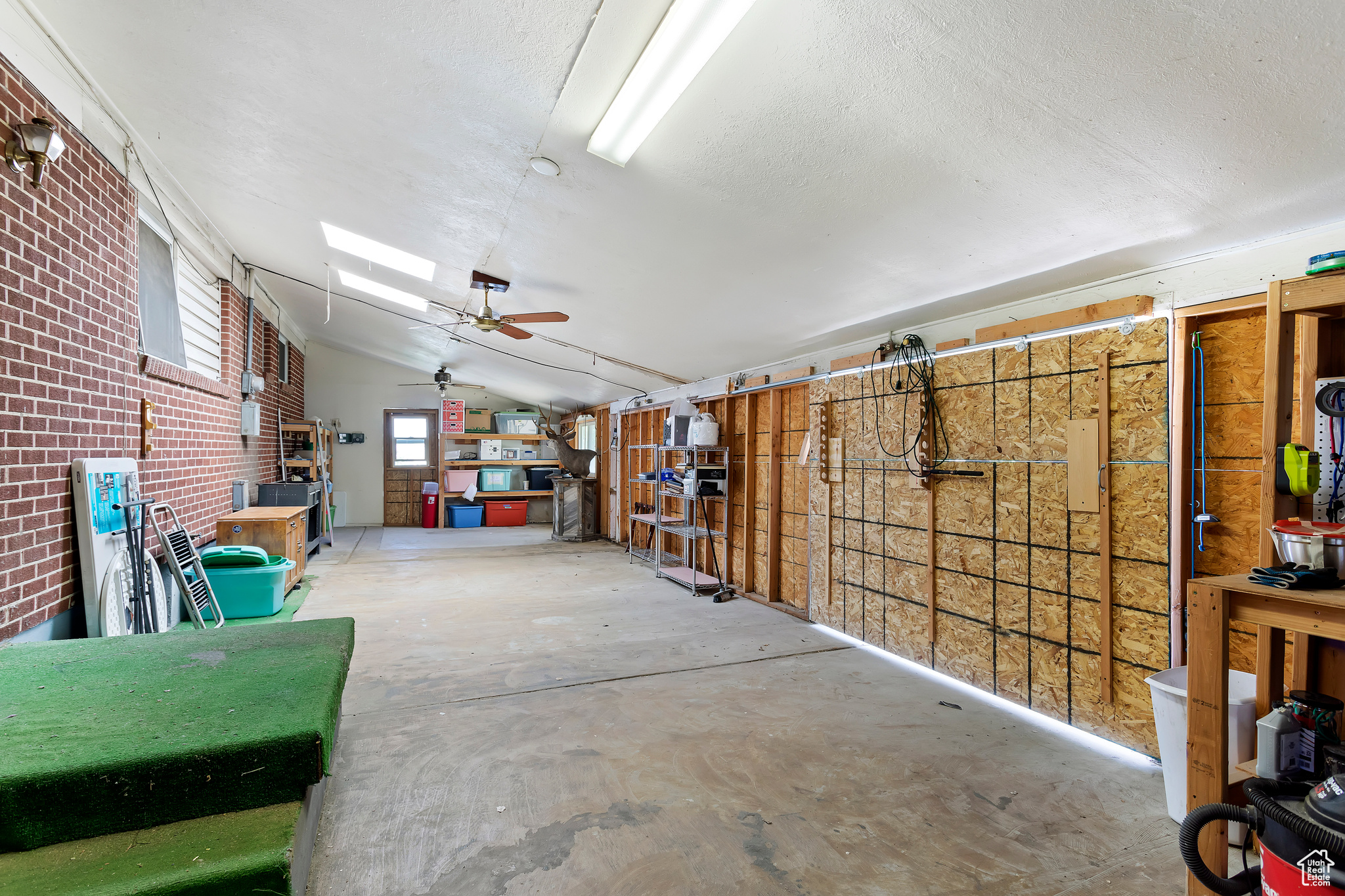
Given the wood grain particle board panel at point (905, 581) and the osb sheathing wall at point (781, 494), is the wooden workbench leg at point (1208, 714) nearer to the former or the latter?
the wood grain particle board panel at point (905, 581)

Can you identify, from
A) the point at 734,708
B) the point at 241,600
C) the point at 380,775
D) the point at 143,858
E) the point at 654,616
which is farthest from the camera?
the point at 654,616

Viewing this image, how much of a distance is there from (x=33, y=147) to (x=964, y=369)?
465 centimetres

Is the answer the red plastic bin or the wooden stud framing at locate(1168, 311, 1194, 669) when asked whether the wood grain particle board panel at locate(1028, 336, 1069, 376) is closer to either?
the wooden stud framing at locate(1168, 311, 1194, 669)

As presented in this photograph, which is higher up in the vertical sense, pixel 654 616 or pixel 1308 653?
pixel 1308 653

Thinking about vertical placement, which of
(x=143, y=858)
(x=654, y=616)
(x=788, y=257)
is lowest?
(x=654, y=616)

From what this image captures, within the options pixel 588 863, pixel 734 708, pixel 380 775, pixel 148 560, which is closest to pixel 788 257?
pixel 734 708

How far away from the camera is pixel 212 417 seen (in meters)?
5.28

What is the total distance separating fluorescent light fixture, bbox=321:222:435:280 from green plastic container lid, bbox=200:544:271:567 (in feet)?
8.57

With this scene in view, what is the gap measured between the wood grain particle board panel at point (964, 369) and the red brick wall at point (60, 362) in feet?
15.1

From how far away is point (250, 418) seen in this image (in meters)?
6.32

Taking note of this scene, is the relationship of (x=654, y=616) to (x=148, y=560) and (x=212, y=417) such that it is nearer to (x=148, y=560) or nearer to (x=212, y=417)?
(x=148, y=560)

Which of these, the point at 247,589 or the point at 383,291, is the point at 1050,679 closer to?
the point at 247,589

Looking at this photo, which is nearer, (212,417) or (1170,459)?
(1170,459)

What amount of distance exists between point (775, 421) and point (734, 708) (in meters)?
2.96
